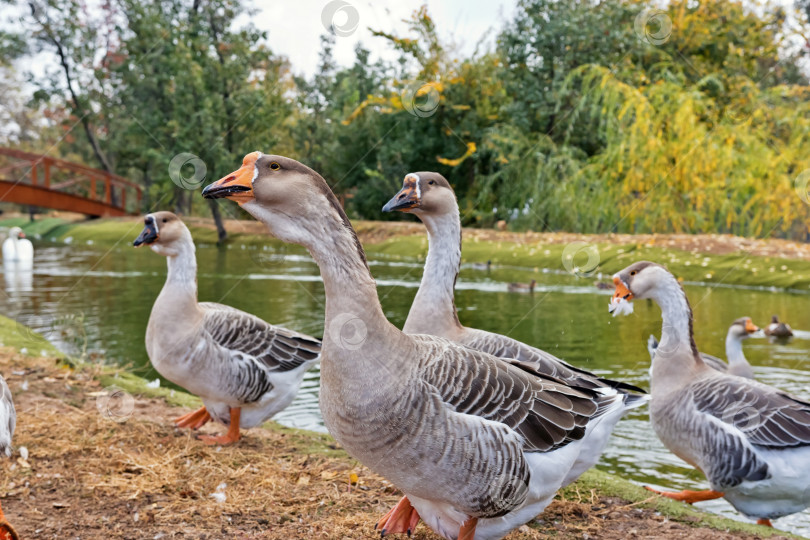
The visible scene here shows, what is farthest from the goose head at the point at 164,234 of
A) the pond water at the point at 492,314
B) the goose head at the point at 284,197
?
the goose head at the point at 284,197

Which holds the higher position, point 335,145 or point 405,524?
point 335,145

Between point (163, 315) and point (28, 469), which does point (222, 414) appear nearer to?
point (163, 315)

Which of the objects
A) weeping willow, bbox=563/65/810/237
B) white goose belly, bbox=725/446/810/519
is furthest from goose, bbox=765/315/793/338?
weeping willow, bbox=563/65/810/237

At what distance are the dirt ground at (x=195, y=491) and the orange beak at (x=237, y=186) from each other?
1834 mm

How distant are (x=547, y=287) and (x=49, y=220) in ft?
97.5

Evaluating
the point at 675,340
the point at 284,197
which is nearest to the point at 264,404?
the point at 675,340

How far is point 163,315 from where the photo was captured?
5102mm

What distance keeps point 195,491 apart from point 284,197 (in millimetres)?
2360

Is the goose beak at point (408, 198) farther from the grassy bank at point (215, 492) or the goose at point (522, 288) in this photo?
the goose at point (522, 288)

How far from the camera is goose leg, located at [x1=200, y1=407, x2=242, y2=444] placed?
16.7 ft

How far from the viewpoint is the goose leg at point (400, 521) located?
131 inches

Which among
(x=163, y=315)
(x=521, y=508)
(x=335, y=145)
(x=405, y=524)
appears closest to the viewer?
(x=521, y=508)

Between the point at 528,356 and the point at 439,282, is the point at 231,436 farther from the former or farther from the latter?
the point at 528,356

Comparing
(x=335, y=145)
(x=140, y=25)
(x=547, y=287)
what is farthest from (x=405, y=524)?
(x=140, y=25)
